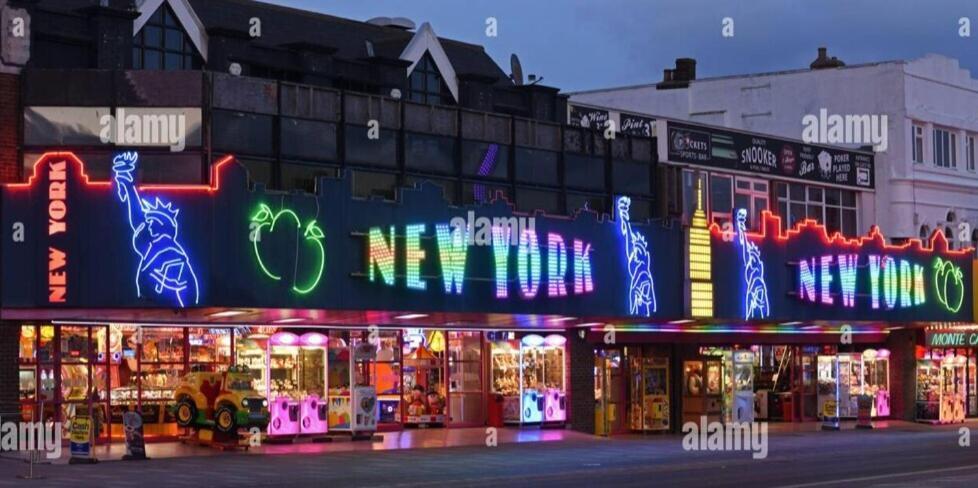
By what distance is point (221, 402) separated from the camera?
1474 inches

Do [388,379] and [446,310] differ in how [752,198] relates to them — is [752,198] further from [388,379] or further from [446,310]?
[446,310]

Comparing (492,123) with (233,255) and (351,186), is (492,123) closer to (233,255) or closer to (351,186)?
(351,186)

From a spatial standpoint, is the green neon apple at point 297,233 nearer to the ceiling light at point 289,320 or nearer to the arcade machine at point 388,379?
the ceiling light at point 289,320

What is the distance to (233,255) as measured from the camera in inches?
1409

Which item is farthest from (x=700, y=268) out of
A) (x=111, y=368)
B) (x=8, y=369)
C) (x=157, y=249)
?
(x=8, y=369)

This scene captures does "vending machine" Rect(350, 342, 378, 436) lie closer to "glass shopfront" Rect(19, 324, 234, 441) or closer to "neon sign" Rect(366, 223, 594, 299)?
"glass shopfront" Rect(19, 324, 234, 441)

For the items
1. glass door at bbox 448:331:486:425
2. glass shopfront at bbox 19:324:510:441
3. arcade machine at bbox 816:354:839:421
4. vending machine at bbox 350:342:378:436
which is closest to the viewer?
glass shopfront at bbox 19:324:510:441

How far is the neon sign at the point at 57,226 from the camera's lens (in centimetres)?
3500

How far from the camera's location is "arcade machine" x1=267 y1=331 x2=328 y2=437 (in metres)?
40.6

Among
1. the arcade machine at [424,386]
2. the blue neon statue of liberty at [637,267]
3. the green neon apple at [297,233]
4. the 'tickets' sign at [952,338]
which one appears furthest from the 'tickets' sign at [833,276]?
the green neon apple at [297,233]

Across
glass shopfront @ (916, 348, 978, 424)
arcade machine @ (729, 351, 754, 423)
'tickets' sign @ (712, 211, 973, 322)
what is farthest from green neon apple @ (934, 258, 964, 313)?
arcade machine @ (729, 351, 754, 423)

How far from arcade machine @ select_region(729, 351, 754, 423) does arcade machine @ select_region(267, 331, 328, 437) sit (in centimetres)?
1413

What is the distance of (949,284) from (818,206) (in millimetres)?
5191

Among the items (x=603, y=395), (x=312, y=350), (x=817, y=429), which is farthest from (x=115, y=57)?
(x=817, y=429)
